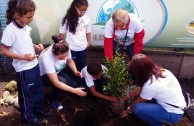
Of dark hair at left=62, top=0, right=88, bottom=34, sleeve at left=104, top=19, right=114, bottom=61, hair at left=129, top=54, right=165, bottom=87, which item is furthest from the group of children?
hair at left=129, top=54, right=165, bottom=87

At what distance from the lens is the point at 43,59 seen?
3414mm

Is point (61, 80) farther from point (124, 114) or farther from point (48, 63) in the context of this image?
point (124, 114)

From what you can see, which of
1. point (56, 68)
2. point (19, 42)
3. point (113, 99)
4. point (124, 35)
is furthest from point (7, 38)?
point (124, 35)

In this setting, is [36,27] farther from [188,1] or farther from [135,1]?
[188,1]

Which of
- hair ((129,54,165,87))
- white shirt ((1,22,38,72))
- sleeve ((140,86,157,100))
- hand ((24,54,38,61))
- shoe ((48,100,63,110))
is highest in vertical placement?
white shirt ((1,22,38,72))

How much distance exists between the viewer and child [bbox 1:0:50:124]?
2.84 metres

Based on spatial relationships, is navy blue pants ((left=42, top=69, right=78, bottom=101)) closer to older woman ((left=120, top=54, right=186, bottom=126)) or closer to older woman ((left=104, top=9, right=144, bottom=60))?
older woman ((left=104, top=9, right=144, bottom=60))

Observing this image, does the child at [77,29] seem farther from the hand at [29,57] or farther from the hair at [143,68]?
the hair at [143,68]

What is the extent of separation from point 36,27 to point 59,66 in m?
1.09

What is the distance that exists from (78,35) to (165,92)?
158cm

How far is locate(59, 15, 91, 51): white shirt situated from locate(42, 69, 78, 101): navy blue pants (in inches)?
15.7

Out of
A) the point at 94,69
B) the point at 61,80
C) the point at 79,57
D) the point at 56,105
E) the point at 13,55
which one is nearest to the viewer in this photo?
the point at 13,55

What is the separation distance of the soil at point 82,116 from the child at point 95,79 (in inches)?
9.6

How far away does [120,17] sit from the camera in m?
3.42
